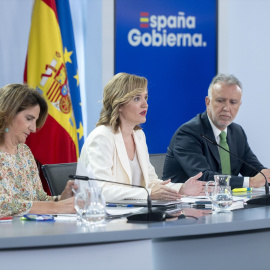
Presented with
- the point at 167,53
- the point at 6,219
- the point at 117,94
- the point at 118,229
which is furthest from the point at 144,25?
the point at 118,229

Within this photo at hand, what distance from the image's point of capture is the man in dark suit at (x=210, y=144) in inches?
151

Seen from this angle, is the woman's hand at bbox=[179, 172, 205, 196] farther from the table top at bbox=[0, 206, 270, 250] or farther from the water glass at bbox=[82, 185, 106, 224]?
the water glass at bbox=[82, 185, 106, 224]

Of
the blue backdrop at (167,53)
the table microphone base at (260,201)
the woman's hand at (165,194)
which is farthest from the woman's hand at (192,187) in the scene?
the blue backdrop at (167,53)

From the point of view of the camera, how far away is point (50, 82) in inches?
176

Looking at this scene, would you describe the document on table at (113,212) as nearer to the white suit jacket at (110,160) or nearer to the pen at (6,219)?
the pen at (6,219)

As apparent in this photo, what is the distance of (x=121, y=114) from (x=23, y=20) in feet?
5.98

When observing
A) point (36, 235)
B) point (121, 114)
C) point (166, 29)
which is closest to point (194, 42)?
point (166, 29)

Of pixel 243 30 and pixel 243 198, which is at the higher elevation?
pixel 243 30

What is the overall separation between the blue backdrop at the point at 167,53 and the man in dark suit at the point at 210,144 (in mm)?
1541

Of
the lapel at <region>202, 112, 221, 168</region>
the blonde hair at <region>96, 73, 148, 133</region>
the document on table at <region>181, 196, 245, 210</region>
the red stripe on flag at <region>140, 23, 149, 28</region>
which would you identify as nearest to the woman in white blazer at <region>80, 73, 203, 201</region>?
the blonde hair at <region>96, 73, 148, 133</region>

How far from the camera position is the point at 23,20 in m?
4.86

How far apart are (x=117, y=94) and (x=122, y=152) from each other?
344mm

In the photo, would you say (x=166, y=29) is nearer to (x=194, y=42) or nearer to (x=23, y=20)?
(x=194, y=42)

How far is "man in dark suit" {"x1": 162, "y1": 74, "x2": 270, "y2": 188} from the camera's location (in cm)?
384
